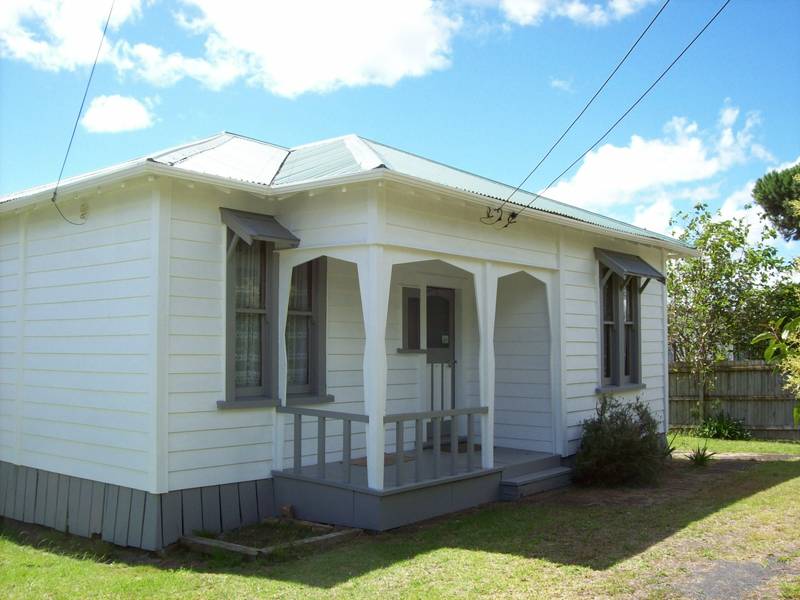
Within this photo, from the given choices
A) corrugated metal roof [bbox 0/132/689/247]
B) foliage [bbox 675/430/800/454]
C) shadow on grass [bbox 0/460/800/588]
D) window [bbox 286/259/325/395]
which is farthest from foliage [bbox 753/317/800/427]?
foliage [bbox 675/430/800/454]

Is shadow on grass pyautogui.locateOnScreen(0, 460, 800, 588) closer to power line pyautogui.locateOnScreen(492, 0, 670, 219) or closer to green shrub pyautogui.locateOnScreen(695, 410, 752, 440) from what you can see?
power line pyautogui.locateOnScreen(492, 0, 670, 219)

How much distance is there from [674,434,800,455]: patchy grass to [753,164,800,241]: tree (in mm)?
8304

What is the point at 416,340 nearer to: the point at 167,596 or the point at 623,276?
the point at 623,276

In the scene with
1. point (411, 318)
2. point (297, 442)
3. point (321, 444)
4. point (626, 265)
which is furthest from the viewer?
point (626, 265)

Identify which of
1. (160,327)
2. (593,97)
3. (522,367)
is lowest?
(522,367)

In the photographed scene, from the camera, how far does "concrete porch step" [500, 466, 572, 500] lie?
877cm

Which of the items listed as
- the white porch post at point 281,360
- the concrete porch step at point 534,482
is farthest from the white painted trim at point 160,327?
the concrete porch step at point 534,482

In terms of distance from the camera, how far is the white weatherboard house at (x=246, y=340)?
7324 millimetres

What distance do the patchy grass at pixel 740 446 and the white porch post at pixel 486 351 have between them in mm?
5623

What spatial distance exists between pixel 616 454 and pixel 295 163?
16.8 ft

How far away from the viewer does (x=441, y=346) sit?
34.8 ft

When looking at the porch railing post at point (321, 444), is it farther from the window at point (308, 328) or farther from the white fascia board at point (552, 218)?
the white fascia board at point (552, 218)

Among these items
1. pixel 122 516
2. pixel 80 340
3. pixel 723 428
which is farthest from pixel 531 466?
pixel 723 428

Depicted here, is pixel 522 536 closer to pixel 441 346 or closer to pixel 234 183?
pixel 441 346
